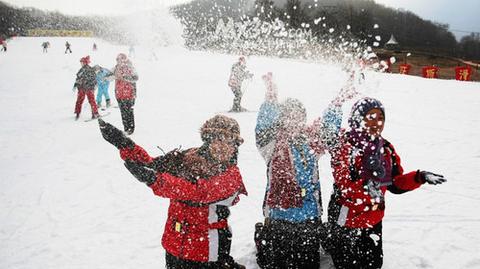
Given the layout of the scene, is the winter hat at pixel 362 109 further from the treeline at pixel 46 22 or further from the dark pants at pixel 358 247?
the treeline at pixel 46 22

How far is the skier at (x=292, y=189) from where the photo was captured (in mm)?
3420

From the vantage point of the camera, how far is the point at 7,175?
7.15 meters

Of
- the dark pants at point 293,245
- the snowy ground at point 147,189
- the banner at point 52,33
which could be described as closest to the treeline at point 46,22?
the banner at point 52,33

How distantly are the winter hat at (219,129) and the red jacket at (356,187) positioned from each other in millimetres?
1082

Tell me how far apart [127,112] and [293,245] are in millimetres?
6983

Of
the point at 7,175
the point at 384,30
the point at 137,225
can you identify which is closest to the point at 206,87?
the point at 7,175

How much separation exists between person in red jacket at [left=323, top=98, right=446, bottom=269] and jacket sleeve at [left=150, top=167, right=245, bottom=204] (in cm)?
120

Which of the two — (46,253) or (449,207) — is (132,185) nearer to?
(46,253)

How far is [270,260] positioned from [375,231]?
0.99 metres

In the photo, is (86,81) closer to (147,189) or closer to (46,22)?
(147,189)

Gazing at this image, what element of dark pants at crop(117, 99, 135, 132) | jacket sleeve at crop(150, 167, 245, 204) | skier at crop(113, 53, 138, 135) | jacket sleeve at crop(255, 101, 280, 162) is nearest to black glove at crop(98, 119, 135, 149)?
jacket sleeve at crop(150, 167, 245, 204)

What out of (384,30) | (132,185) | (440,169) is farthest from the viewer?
(384,30)

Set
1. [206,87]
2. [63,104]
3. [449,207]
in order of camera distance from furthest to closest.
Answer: [206,87] → [63,104] → [449,207]

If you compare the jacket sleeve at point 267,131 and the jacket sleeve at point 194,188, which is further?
the jacket sleeve at point 267,131
